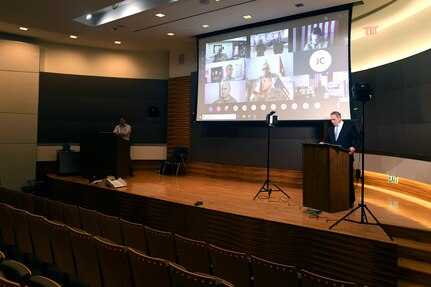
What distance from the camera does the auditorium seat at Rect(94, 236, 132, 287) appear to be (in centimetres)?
240

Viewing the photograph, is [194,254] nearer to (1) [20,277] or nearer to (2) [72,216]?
(1) [20,277]

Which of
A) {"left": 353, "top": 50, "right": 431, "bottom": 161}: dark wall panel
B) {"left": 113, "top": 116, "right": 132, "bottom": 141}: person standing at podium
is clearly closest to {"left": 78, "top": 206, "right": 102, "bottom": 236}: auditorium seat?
Answer: {"left": 113, "top": 116, "right": 132, "bottom": 141}: person standing at podium

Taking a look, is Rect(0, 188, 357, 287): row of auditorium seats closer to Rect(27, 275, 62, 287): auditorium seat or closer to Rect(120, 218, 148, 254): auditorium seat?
Rect(120, 218, 148, 254): auditorium seat

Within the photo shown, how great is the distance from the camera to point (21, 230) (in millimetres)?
3422

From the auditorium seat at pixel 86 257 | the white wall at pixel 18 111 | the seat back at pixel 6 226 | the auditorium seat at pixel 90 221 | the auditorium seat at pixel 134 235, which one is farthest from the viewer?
the white wall at pixel 18 111

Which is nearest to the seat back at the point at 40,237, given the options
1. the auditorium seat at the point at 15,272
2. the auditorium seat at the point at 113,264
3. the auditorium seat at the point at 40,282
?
the auditorium seat at the point at 113,264

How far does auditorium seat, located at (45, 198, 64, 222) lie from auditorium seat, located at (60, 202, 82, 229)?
Answer: 0.25ft

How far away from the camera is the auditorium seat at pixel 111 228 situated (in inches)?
138

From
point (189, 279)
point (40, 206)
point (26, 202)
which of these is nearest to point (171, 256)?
point (189, 279)

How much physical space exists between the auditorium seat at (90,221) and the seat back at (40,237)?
0.64 meters

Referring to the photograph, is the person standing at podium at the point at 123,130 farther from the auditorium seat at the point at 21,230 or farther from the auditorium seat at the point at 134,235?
the auditorium seat at the point at 134,235

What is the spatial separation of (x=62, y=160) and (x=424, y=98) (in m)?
7.40

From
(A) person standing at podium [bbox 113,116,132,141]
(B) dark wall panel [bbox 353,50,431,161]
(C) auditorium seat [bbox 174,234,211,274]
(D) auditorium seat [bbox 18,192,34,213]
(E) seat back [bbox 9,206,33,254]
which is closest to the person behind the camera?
(C) auditorium seat [bbox 174,234,211,274]

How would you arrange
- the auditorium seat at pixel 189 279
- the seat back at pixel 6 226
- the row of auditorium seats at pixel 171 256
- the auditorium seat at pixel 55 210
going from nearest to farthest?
the auditorium seat at pixel 189 279
the row of auditorium seats at pixel 171 256
the seat back at pixel 6 226
the auditorium seat at pixel 55 210
